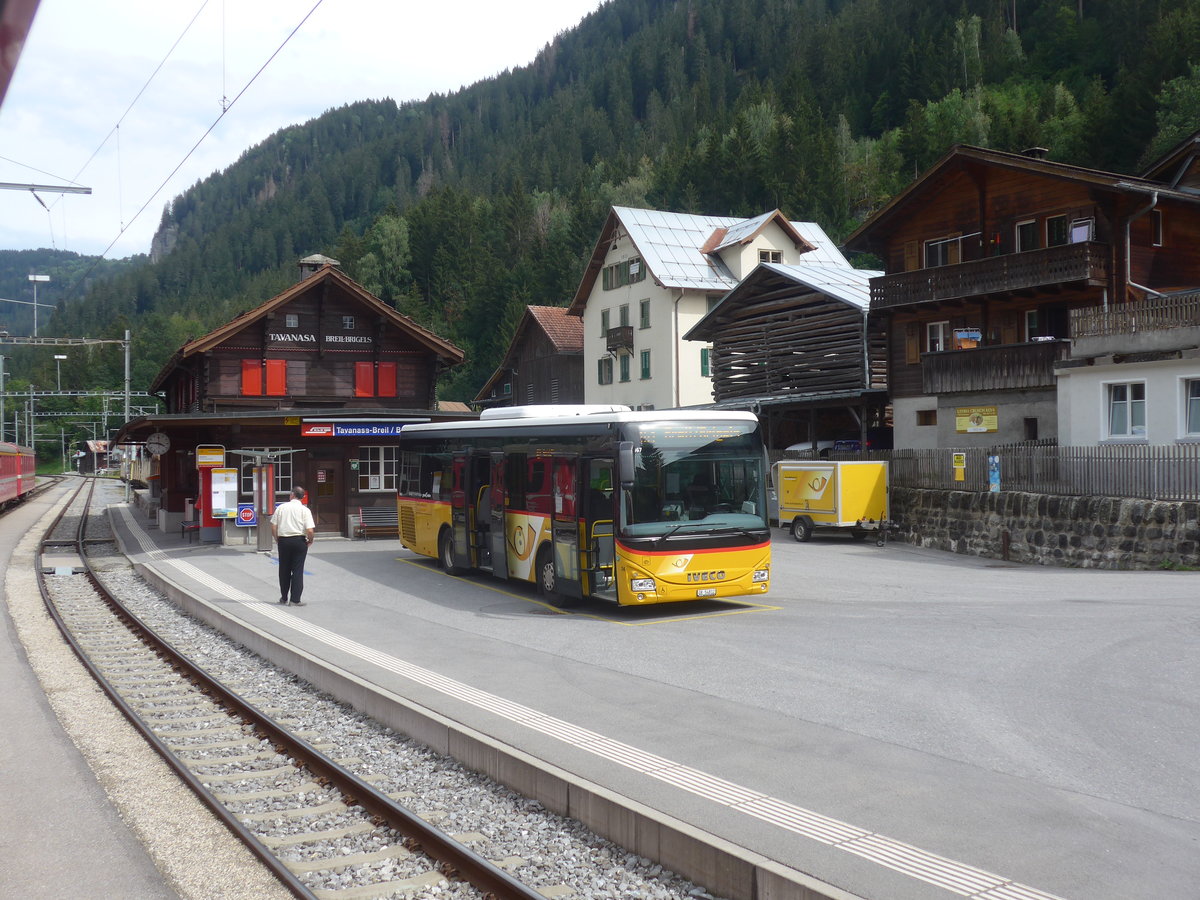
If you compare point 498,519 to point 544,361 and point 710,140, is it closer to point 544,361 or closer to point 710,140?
point 544,361

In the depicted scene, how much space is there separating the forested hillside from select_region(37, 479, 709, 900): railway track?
55949mm

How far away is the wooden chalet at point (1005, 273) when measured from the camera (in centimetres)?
2981

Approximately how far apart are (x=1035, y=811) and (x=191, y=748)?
22.4ft

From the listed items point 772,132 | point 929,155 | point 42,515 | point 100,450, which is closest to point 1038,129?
point 929,155

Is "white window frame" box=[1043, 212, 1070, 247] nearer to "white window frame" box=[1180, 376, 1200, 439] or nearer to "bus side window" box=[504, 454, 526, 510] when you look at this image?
"white window frame" box=[1180, 376, 1200, 439]

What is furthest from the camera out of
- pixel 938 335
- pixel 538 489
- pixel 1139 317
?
pixel 938 335

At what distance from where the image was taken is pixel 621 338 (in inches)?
2094

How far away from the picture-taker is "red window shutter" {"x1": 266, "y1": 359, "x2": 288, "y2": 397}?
36719 millimetres

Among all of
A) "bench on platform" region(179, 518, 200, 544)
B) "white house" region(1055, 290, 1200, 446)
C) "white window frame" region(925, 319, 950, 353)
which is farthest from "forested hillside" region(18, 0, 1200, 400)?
"bench on platform" region(179, 518, 200, 544)

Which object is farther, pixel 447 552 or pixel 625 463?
pixel 447 552

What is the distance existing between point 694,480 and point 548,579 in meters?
3.28

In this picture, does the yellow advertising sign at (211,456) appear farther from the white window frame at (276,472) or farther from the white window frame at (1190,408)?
the white window frame at (1190,408)

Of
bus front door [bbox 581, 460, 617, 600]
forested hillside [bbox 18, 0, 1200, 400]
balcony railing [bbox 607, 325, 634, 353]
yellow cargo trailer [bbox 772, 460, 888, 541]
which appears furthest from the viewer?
forested hillside [bbox 18, 0, 1200, 400]

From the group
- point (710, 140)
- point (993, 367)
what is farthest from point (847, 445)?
point (710, 140)
